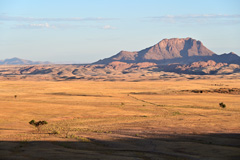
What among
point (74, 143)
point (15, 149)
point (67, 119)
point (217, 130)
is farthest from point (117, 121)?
point (15, 149)

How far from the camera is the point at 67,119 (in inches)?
2131

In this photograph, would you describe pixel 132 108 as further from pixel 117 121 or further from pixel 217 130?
pixel 217 130

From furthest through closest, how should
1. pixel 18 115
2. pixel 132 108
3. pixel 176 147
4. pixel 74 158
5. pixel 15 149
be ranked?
pixel 132 108 → pixel 18 115 → pixel 176 147 → pixel 15 149 → pixel 74 158

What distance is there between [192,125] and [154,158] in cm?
2140

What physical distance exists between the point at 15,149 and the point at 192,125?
24925 millimetres

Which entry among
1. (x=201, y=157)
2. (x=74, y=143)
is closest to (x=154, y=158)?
(x=201, y=157)

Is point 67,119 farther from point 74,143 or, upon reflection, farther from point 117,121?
point 74,143

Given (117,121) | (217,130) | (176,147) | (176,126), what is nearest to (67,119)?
(117,121)

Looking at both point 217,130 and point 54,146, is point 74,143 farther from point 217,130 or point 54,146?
point 217,130

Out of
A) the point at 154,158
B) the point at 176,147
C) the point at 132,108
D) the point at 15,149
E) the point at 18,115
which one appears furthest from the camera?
the point at 132,108

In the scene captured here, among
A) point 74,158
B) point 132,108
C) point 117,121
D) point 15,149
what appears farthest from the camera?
point 132,108

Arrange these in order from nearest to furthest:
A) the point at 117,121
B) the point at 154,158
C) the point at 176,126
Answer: the point at 154,158, the point at 176,126, the point at 117,121

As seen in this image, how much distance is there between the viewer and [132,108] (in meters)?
69.1

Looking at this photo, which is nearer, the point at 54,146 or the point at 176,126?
the point at 54,146
